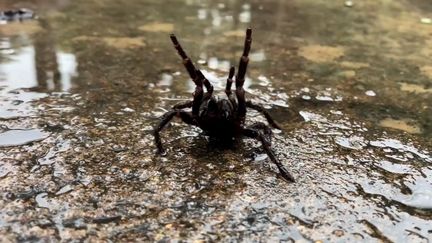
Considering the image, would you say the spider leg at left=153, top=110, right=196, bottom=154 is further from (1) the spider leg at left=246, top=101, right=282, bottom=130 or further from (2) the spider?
(1) the spider leg at left=246, top=101, right=282, bottom=130

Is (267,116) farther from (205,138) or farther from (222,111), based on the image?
(222,111)

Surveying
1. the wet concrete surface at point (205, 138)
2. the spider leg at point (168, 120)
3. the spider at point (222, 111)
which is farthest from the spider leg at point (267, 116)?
the spider leg at point (168, 120)

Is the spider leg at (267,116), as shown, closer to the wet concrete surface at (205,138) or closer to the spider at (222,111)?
the wet concrete surface at (205,138)

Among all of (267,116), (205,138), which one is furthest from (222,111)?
(267,116)

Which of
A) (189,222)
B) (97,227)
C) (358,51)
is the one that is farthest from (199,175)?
(358,51)

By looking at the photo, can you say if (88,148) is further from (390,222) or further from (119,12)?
(119,12)

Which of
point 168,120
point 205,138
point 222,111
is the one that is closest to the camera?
point 222,111
